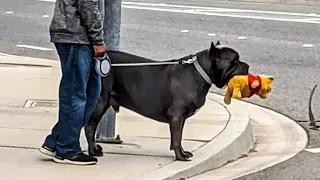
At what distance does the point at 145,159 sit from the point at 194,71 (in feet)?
2.86

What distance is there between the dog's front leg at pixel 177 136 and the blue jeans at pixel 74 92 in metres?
0.68

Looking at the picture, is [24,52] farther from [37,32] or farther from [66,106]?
[66,106]

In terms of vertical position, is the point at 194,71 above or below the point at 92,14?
below

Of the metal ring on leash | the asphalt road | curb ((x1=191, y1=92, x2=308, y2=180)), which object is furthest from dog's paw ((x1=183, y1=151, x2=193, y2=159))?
the metal ring on leash

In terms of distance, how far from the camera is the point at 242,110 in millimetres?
9750

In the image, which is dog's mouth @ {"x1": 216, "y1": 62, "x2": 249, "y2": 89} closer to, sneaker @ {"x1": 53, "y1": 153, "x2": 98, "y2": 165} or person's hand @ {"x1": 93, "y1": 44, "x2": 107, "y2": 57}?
person's hand @ {"x1": 93, "y1": 44, "x2": 107, "y2": 57}

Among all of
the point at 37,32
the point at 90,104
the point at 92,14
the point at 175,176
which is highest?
the point at 92,14

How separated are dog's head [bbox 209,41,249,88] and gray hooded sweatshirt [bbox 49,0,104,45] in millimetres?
984

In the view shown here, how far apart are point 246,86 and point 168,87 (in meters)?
0.66

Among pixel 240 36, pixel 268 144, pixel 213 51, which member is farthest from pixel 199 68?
pixel 240 36

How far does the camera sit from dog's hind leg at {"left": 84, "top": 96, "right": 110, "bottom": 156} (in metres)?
7.35

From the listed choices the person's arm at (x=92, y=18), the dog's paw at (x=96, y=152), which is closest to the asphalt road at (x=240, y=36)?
the dog's paw at (x=96, y=152)

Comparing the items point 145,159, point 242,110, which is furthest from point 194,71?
point 242,110

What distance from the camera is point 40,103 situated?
9.77 meters
